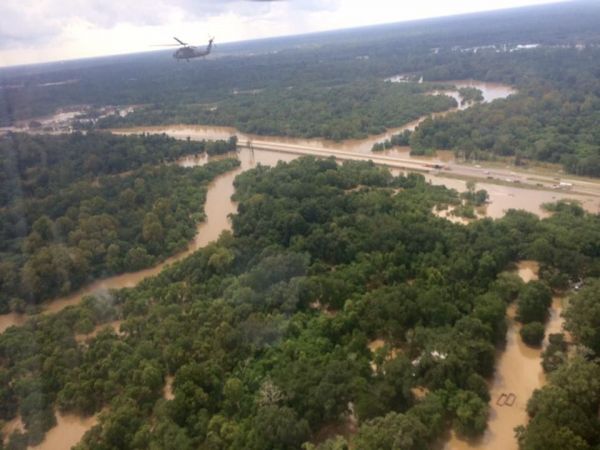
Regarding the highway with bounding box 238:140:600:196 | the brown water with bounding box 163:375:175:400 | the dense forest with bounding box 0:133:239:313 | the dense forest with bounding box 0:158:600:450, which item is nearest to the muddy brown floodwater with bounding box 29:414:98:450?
the dense forest with bounding box 0:158:600:450

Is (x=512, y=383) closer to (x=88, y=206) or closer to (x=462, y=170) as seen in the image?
(x=462, y=170)

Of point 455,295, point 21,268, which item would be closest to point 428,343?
point 455,295

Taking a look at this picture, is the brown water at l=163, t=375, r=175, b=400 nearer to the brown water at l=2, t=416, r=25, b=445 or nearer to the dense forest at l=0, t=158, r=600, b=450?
the dense forest at l=0, t=158, r=600, b=450

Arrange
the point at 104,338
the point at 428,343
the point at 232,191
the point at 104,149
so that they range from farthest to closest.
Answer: the point at 104,149, the point at 232,191, the point at 104,338, the point at 428,343

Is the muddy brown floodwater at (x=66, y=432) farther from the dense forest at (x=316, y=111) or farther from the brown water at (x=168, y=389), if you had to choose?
the dense forest at (x=316, y=111)

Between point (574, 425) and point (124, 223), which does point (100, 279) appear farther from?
point (574, 425)
